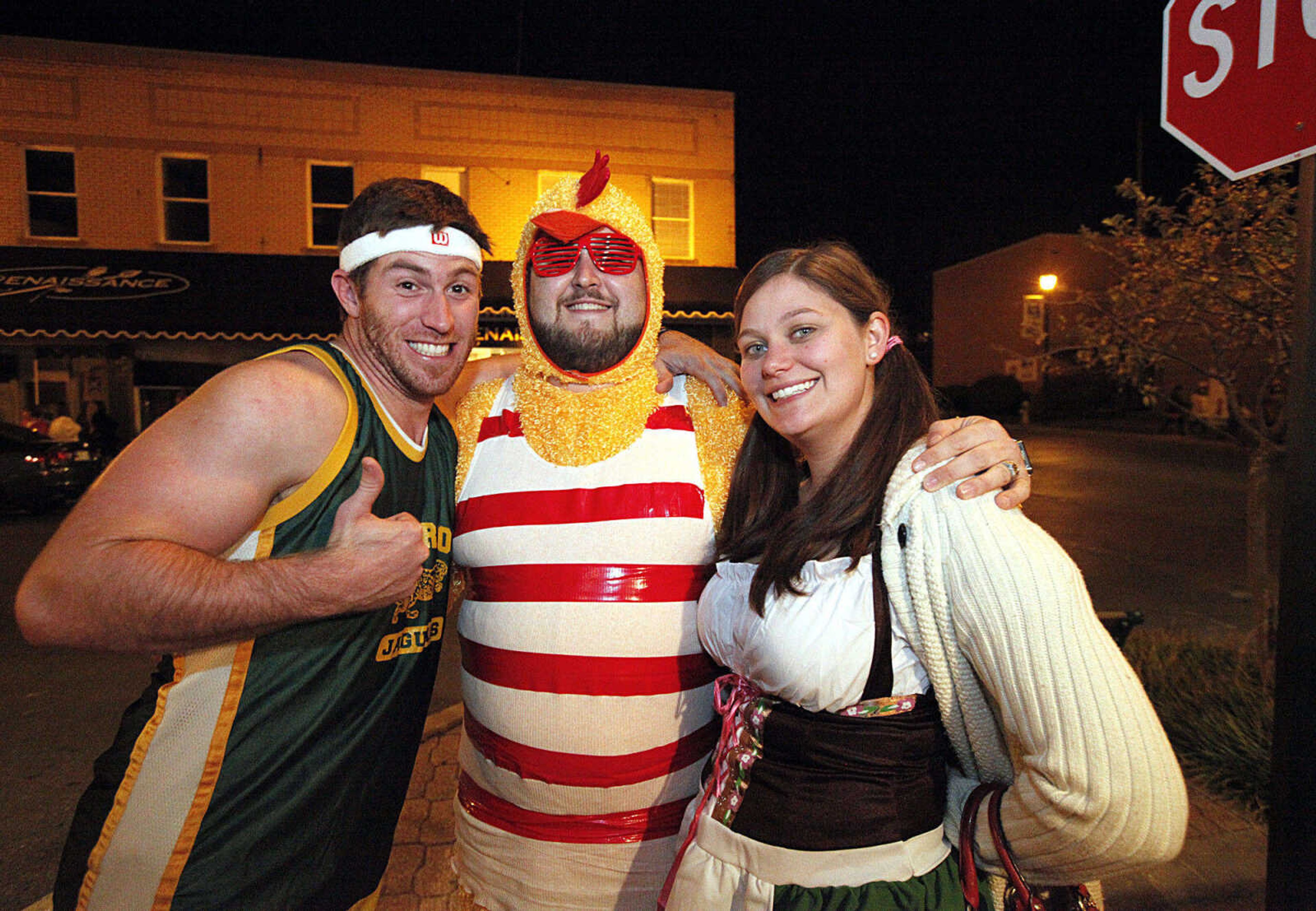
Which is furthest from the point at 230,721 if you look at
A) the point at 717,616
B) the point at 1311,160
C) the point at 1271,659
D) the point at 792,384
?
the point at 1271,659

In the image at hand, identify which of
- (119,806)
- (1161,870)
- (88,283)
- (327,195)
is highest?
(327,195)

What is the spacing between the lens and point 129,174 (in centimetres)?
1332

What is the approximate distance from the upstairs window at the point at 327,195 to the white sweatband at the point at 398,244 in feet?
42.7

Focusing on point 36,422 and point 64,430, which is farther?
point 36,422

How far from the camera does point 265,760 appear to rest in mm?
1802

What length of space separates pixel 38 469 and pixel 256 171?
598cm

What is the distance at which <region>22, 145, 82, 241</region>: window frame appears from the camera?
13148 mm

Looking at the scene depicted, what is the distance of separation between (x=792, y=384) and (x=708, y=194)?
13867 millimetres

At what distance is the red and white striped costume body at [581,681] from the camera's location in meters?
2.17

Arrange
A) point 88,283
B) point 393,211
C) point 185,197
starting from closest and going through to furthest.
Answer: point 393,211
point 88,283
point 185,197

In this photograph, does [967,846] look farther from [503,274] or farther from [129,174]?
[129,174]

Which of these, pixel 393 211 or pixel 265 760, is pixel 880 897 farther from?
pixel 393 211

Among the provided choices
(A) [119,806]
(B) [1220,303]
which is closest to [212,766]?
(A) [119,806]

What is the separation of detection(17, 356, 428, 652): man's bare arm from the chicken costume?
0.57 metres
